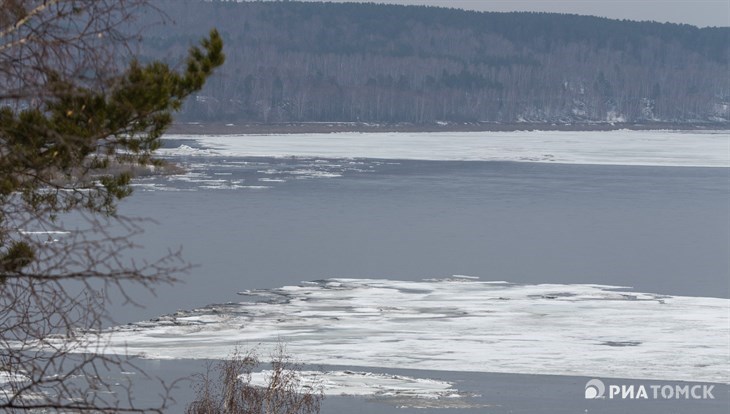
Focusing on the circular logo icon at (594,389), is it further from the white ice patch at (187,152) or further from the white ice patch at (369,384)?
the white ice patch at (187,152)

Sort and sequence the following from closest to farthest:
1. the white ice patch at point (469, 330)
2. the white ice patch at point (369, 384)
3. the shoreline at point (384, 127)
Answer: the white ice patch at point (369, 384), the white ice patch at point (469, 330), the shoreline at point (384, 127)

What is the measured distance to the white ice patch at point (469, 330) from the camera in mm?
12586

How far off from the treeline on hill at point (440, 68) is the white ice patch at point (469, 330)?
260 ft

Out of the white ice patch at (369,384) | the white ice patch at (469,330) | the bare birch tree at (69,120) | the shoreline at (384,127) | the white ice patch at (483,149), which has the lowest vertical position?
the shoreline at (384,127)

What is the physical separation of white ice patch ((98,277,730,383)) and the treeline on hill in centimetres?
7912

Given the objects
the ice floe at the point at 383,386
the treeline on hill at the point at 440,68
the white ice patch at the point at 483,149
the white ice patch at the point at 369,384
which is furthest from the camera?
the treeline on hill at the point at 440,68

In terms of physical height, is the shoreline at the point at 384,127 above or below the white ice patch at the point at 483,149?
below

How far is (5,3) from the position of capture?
14.7ft

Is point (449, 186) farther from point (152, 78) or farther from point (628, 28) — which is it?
point (628, 28)

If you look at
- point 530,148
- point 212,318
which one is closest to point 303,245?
point 212,318

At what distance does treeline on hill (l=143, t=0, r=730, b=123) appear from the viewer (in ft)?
344

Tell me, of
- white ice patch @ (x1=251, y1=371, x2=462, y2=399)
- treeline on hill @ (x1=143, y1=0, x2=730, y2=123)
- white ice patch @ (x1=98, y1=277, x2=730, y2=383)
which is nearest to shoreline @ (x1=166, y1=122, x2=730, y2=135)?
treeline on hill @ (x1=143, y1=0, x2=730, y2=123)

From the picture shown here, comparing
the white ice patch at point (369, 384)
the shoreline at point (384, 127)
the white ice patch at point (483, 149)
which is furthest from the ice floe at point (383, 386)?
the shoreline at point (384, 127)

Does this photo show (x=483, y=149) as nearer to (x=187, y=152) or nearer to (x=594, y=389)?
(x=187, y=152)
